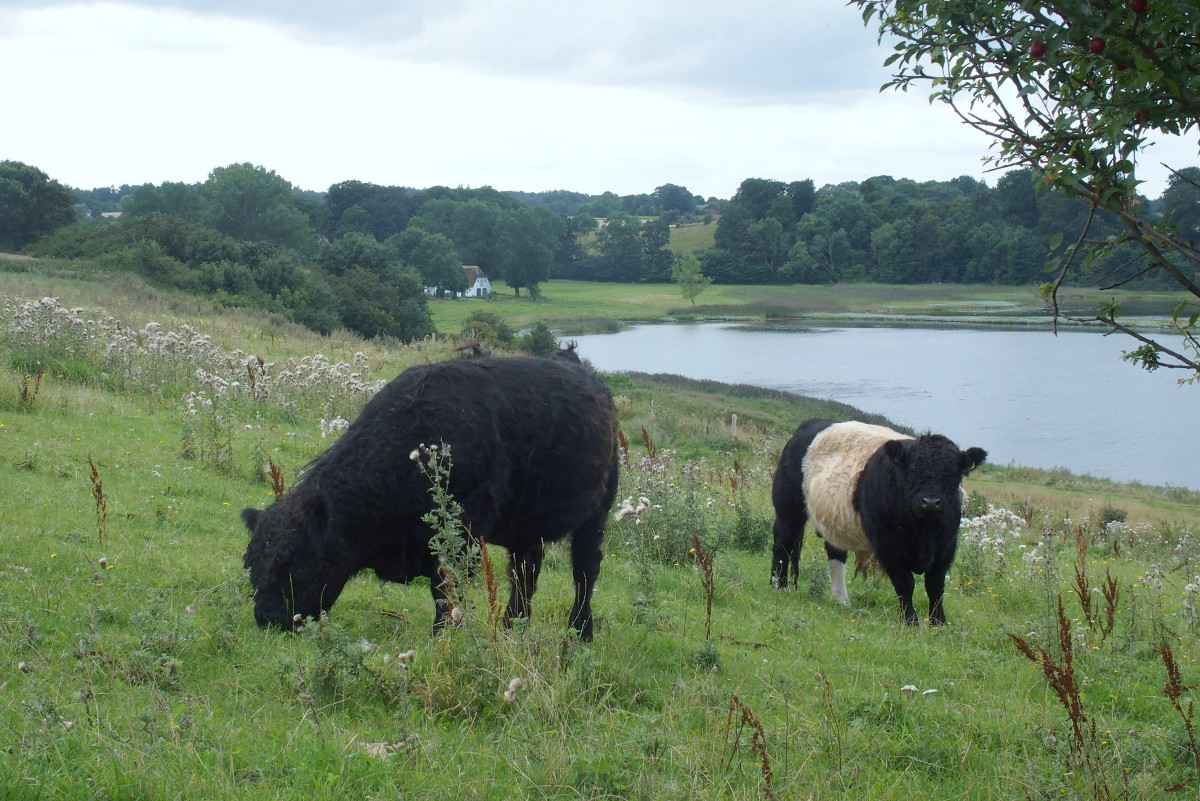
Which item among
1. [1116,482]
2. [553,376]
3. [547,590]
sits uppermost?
[553,376]

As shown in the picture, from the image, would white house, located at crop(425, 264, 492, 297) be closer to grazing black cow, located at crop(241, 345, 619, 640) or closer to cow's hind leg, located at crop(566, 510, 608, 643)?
cow's hind leg, located at crop(566, 510, 608, 643)

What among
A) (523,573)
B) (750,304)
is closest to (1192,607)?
(523,573)

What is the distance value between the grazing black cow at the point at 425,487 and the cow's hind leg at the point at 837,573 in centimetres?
418

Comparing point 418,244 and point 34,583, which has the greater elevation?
point 418,244

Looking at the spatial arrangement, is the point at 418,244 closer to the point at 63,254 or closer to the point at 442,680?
the point at 63,254

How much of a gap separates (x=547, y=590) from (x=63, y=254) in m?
53.8

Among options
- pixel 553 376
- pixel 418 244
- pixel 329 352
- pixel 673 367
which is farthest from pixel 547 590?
pixel 418 244

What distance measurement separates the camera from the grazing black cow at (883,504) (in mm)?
9055

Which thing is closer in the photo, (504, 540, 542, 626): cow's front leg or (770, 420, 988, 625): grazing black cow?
(504, 540, 542, 626): cow's front leg

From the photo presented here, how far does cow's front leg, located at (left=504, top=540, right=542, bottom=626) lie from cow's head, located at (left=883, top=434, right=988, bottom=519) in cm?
385

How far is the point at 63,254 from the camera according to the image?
52.4m

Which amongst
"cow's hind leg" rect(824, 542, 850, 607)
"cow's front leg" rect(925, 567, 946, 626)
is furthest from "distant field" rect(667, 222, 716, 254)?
"cow's front leg" rect(925, 567, 946, 626)

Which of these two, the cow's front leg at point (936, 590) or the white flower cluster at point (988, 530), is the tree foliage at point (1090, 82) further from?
the white flower cluster at point (988, 530)

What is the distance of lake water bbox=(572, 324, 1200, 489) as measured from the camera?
39.3 meters
